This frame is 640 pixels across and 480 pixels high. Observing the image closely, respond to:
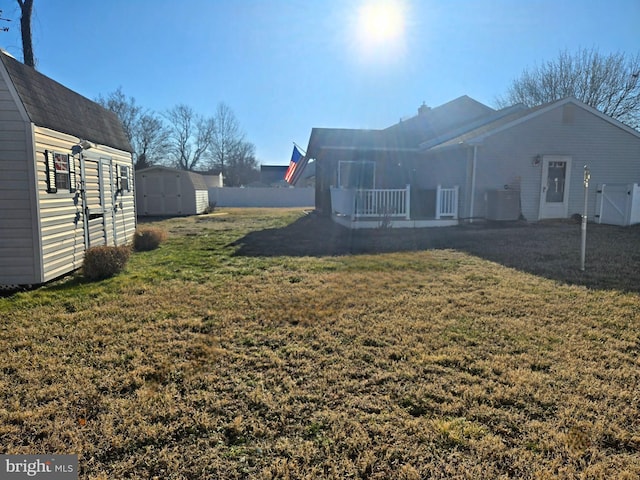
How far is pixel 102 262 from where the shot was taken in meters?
6.09

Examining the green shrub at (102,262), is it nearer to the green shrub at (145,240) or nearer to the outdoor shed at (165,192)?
the green shrub at (145,240)

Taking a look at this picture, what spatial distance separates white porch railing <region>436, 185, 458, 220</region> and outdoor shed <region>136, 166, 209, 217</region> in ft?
44.8

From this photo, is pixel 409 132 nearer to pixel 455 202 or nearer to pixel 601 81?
pixel 455 202

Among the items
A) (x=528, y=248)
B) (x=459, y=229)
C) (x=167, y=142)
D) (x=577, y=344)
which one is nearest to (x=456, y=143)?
(x=459, y=229)

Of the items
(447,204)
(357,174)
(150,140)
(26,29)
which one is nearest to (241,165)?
(150,140)

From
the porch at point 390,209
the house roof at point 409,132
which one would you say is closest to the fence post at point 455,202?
the porch at point 390,209

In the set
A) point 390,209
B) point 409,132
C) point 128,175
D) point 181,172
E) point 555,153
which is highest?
point 409,132

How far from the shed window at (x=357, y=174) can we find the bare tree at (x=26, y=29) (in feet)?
33.9

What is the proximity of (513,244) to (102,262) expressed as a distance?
27.1 ft

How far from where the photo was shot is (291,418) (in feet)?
8.18

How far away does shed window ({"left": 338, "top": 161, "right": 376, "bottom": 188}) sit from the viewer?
15.1 meters

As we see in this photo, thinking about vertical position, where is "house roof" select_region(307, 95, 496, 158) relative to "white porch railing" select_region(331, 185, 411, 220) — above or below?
above

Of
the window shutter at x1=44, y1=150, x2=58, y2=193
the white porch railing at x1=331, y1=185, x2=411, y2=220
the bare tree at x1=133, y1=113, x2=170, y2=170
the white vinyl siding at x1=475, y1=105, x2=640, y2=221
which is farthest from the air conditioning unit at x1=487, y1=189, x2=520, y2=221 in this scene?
the bare tree at x1=133, y1=113, x2=170, y2=170

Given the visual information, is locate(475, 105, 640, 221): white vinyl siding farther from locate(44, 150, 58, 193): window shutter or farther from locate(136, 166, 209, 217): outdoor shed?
locate(136, 166, 209, 217): outdoor shed
